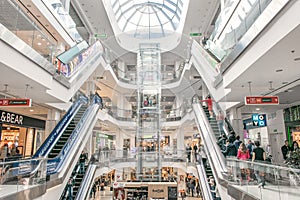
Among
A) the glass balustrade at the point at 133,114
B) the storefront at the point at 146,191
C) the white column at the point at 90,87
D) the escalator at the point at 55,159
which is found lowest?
the storefront at the point at 146,191

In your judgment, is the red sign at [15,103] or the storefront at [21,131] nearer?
the red sign at [15,103]

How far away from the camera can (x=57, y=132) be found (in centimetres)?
915

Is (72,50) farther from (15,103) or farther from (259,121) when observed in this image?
(259,121)

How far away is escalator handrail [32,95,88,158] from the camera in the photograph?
26.3 feet

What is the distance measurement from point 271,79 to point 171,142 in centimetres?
1913

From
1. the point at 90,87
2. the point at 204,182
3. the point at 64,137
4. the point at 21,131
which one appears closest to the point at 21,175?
the point at 64,137

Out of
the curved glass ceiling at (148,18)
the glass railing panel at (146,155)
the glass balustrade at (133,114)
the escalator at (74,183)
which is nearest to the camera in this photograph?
the escalator at (74,183)

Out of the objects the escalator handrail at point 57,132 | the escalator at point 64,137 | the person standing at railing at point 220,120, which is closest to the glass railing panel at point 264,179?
the person standing at railing at point 220,120

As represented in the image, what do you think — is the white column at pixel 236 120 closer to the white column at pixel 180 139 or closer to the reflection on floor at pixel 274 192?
the reflection on floor at pixel 274 192

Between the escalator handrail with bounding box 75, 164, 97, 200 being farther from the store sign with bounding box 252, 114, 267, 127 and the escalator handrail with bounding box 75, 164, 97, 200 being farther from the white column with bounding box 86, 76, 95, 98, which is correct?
the store sign with bounding box 252, 114, 267, 127

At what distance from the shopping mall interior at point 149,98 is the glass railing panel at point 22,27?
0.03 metres

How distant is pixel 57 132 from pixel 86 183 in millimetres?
2648

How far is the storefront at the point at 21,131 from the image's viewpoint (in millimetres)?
10641

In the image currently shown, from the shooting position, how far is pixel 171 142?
25344mm
